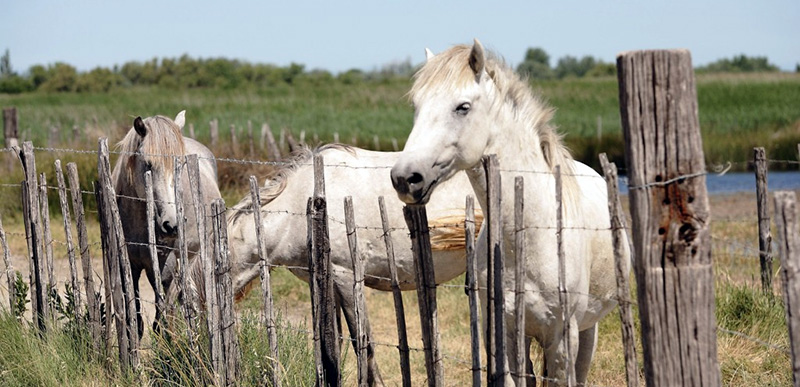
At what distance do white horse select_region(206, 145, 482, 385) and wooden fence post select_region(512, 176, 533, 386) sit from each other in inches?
77.0

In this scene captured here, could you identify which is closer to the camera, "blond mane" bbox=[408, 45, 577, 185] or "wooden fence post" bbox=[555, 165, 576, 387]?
"wooden fence post" bbox=[555, 165, 576, 387]

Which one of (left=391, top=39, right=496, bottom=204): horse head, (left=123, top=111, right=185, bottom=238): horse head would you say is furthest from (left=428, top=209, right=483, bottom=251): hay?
(left=123, top=111, right=185, bottom=238): horse head

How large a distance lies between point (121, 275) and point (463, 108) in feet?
8.42

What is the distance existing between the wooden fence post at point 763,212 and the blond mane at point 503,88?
2.21 metres

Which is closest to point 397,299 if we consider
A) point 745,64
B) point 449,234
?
point 449,234

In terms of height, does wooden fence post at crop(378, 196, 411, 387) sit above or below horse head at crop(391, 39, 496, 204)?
below

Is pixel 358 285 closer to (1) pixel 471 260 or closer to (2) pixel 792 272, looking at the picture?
(1) pixel 471 260

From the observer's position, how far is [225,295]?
15.1 ft

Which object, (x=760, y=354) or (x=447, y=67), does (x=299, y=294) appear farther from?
(x=447, y=67)

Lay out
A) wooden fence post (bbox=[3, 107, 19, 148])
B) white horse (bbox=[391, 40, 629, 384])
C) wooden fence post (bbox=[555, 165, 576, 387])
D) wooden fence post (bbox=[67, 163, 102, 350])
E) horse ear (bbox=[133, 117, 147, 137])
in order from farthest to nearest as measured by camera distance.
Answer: wooden fence post (bbox=[3, 107, 19, 148]) → horse ear (bbox=[133, 117, 147, 137]) → wooden fence post (bbox=[67, 163, 102, 350]) → white horse (bbox=[391, 40, 629, 384]) → wooden fence post (bbox=[555, 165, 576, 387])

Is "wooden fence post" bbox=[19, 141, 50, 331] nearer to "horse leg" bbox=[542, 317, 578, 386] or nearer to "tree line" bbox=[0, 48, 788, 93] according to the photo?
"horse leg" bbox=[542, 317, 578, 386]

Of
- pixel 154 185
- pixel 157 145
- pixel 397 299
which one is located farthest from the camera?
pixel 157 145

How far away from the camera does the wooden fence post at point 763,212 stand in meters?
5.90

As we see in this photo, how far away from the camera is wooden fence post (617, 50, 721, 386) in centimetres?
273
